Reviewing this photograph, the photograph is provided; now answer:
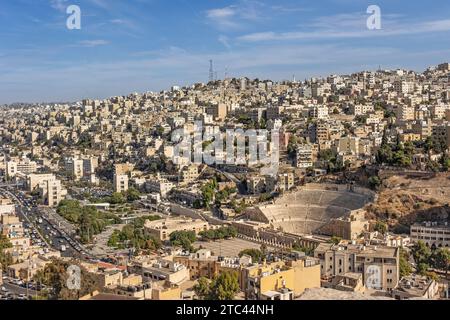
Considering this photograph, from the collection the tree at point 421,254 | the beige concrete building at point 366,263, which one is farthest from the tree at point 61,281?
the tree at point 421,254

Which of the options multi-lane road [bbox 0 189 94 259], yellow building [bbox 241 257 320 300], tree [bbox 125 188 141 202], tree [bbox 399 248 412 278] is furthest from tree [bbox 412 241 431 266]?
tree [bbox 125 188 141 202]

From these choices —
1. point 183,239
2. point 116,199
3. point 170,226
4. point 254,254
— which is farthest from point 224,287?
point 116,199

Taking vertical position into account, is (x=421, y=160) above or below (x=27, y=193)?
above

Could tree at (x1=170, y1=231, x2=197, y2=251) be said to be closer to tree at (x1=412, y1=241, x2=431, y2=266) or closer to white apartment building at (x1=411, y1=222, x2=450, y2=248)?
tree at (x1=412, y1=241, x2=431, y2=266)
